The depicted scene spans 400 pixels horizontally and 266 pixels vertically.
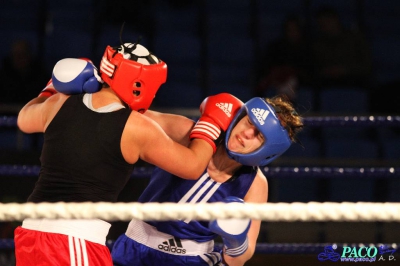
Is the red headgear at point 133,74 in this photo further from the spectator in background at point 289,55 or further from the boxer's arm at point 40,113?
the spectator in background at point 289,55

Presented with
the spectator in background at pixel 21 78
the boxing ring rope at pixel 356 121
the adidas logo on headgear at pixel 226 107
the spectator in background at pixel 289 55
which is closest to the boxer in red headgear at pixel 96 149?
the adidas logo on headgear at pixel 226 107

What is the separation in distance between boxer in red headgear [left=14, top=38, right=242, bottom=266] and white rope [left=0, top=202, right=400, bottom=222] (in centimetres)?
52

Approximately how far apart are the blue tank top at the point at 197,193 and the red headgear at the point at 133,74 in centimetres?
42

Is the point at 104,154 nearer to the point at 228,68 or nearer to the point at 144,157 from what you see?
the point at 144,157

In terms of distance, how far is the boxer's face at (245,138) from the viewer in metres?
2.13

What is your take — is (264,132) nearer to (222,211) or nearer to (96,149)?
(96,149)

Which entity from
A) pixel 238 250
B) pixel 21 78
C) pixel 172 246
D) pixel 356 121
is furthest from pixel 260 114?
pixel 21 78

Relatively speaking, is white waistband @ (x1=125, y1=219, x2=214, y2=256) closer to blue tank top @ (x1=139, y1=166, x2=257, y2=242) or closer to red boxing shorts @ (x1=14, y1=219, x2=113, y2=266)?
blue tank top @ (x1=139, y1=166, x2=257, y2=242)

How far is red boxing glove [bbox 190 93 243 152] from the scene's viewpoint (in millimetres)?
1947

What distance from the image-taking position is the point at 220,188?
221 cm

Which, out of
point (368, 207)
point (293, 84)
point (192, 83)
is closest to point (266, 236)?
point (293, 84)

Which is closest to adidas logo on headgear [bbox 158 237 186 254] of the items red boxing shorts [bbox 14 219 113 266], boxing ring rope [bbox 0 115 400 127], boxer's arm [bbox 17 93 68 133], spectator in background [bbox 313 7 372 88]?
red boxing shorts [bbox 14 219 113 266]

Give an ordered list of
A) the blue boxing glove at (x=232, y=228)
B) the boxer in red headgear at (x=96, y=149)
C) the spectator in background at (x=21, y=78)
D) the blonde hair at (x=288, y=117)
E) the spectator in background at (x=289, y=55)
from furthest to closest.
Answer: the spectator in background at (x=289, y=55) < the spectator in background at (x=21, y=78) < the blonde hair at (x=288, y=117) < the blue boxing glove at (x=232, y=228) < the boxer in red headgear at (x=96, y=149)

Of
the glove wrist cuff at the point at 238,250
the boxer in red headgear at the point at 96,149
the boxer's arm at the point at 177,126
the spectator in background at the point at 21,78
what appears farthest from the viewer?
the spectator in background at the point at 21,78
